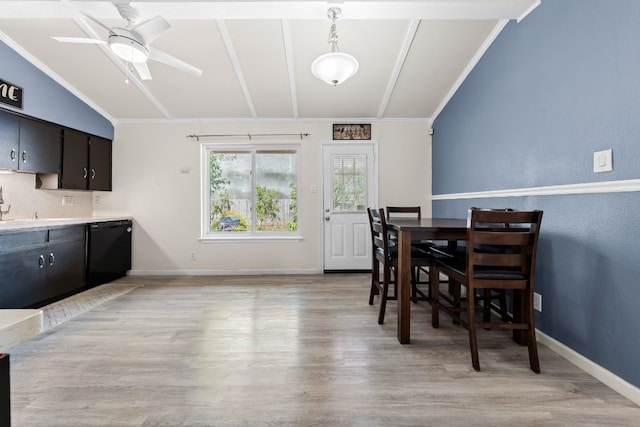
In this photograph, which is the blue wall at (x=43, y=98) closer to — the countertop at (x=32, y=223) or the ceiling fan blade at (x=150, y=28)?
the countertop at (x=32, y=223)

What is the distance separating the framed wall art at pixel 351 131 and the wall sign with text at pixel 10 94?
3571mm

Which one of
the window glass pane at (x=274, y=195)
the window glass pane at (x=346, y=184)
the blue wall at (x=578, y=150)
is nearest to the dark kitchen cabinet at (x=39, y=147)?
the window glass pane at (x=274, y=195)

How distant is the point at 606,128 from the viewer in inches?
70.4

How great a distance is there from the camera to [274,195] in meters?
4.70

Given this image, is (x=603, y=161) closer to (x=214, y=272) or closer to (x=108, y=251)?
(x=214, y=272)

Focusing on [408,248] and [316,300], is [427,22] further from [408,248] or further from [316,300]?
[316,300]

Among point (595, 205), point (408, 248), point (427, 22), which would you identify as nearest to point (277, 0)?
point (427, 22)

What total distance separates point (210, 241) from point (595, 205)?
4269 millimetres

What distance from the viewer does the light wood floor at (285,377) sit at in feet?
4.92

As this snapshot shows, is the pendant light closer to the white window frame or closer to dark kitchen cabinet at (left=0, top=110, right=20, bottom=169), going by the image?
the white window frame

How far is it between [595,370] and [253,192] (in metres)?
4.12

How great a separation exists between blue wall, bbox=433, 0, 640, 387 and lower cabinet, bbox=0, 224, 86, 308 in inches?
176

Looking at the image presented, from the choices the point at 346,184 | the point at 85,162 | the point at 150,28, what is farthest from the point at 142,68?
the point at 346,184

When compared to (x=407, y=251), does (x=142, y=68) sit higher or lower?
higher
